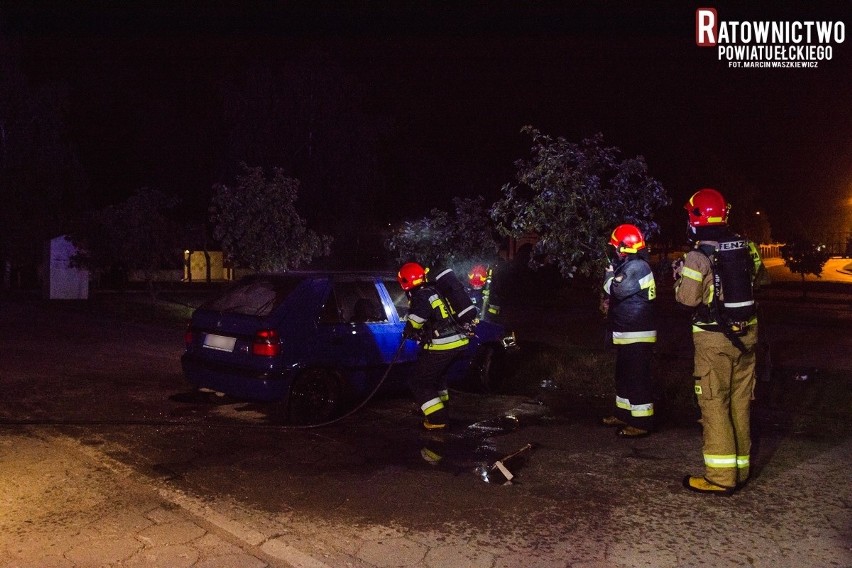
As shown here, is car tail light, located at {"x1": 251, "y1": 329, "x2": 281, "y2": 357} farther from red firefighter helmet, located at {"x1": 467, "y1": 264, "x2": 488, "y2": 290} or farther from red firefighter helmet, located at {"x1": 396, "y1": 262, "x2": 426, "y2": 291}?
red firefighter helmet, located at {"x1": 467, "y1": 264, "x2": 488, "y2": 290}

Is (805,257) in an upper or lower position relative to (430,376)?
upper

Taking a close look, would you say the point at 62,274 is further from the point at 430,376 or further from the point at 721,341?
the point at 721,341

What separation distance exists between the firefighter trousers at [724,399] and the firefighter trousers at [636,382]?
130 centimetres

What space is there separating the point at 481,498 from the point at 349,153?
3294 centimetres

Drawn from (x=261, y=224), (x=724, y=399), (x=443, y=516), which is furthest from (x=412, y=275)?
(x=261, y=224)

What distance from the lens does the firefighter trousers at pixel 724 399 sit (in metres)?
5.50

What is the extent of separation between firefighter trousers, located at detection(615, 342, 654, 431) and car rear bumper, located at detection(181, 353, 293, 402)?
3.10 metres

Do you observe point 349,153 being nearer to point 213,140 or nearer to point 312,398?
point 213,140

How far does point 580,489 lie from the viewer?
18.6ft

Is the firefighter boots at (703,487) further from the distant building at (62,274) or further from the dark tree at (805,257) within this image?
the dark tree at (805,257)

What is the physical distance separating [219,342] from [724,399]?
4.75 meters

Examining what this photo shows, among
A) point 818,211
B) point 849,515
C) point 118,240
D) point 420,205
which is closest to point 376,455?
point 849,515

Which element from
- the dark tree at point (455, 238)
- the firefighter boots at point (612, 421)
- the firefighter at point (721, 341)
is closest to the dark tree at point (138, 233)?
the dark tree at point (455, 238)

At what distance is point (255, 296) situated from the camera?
8188mm
